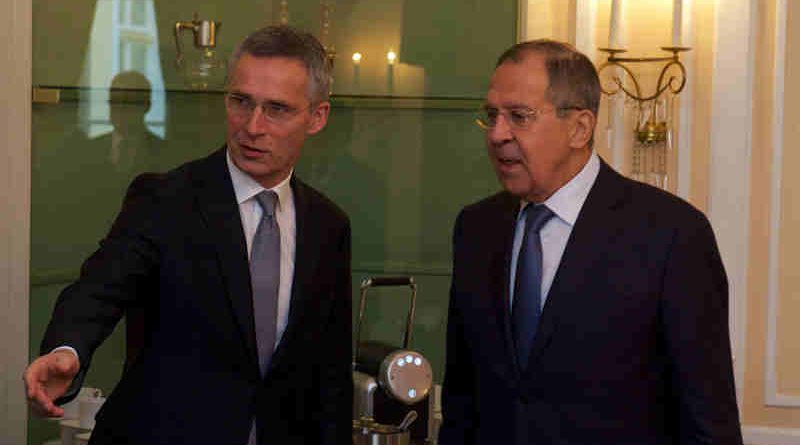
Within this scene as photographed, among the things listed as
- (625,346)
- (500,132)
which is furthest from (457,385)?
(500,132)

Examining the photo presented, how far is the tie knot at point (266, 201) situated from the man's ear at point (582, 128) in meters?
0.45

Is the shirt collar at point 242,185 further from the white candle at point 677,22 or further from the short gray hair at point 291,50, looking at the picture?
the white candle at point 677,22

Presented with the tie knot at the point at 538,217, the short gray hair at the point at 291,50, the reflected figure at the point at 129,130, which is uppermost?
the short gray hair at the point at 291,50

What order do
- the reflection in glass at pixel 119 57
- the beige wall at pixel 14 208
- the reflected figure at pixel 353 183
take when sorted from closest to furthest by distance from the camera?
the beige wall at pixel 14 208
the reflection in glass at pixel 119 57
the reflected figure at pixel 353 183

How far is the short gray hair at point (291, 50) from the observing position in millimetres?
1985

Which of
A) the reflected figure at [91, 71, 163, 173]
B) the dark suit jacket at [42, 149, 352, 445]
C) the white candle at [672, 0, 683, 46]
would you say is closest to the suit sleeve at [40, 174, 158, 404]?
the dark suit jacket at [42, 149, 352, 445]

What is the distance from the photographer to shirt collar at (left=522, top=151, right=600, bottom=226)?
1.92 m

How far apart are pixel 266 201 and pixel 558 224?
1.43 feet

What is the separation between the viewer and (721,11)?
315 centimetres

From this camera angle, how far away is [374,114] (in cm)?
300

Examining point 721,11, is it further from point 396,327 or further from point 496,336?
point 496,336

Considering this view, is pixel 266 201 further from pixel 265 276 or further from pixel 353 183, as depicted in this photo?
pixel 353 183

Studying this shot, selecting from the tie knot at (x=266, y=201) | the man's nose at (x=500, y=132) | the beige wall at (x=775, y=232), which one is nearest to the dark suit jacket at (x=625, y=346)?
the man's nose at (x=500, y=132)

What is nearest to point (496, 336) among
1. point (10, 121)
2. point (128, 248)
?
point (128, 248)
